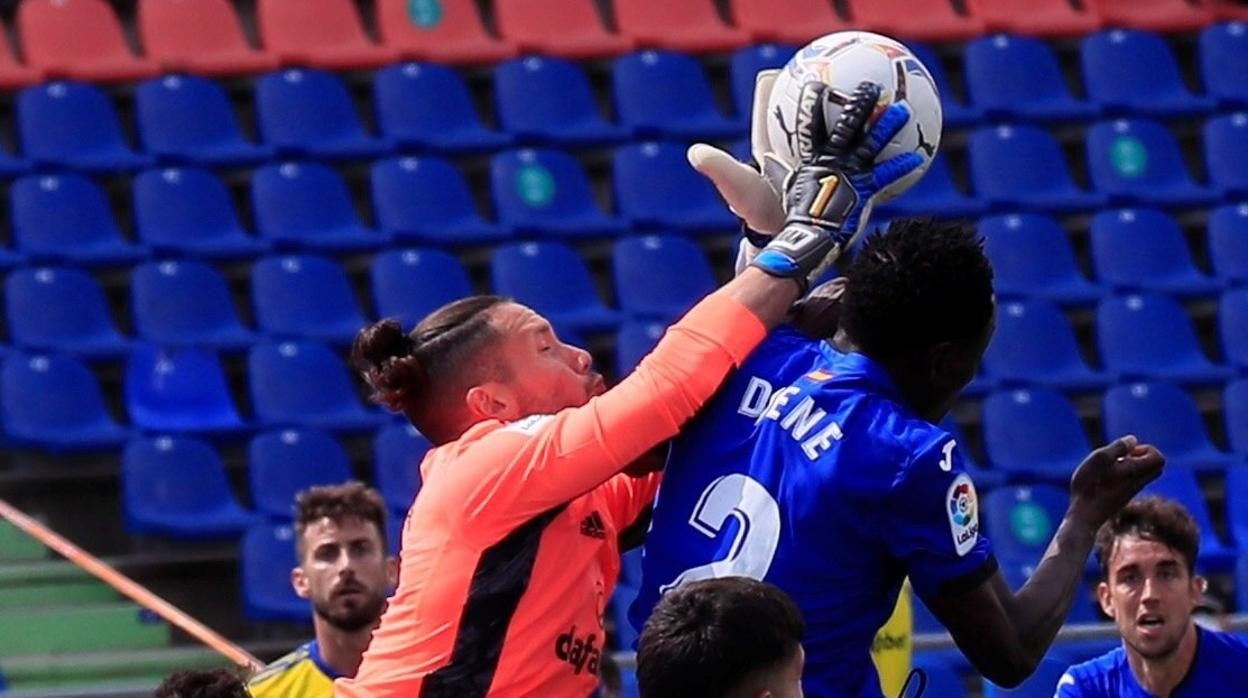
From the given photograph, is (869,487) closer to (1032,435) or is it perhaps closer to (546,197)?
(1032,435)

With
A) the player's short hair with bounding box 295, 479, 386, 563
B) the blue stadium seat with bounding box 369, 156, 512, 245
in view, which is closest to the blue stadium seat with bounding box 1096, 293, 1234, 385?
the blue stadium seat with bounding box 369, 156, 512, 245

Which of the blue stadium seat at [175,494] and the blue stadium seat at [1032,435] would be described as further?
the blue stadium seat at [1032,435]

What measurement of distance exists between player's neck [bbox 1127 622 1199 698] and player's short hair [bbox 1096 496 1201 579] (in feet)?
0.62

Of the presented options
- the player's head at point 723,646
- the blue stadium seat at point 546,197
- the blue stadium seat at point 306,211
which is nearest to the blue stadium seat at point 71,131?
the blue stadium seat at point 306,211

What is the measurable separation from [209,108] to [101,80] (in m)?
0.57

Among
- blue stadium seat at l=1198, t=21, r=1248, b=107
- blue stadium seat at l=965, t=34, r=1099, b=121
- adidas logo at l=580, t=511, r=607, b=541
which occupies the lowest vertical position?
blue stadium seat at l=1198, t=21, r=1248, b=107

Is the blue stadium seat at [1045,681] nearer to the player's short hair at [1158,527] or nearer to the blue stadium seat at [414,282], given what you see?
the player's short hair at [1158,527]

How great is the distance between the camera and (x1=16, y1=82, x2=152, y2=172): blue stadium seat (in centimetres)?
1016

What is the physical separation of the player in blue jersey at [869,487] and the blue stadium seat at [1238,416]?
6.95 meters

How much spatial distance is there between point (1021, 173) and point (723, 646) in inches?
337

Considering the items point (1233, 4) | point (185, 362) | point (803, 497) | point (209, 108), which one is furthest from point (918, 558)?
point (1233, 4)

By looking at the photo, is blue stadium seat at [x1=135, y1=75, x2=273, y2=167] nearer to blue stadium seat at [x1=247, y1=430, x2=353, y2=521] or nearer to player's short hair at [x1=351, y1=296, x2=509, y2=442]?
blue stadium seat at [x1=247, y1=430, x2=353, y2=521]

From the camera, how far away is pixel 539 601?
343 centimetres

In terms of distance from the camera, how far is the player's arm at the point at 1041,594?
3.28 m
